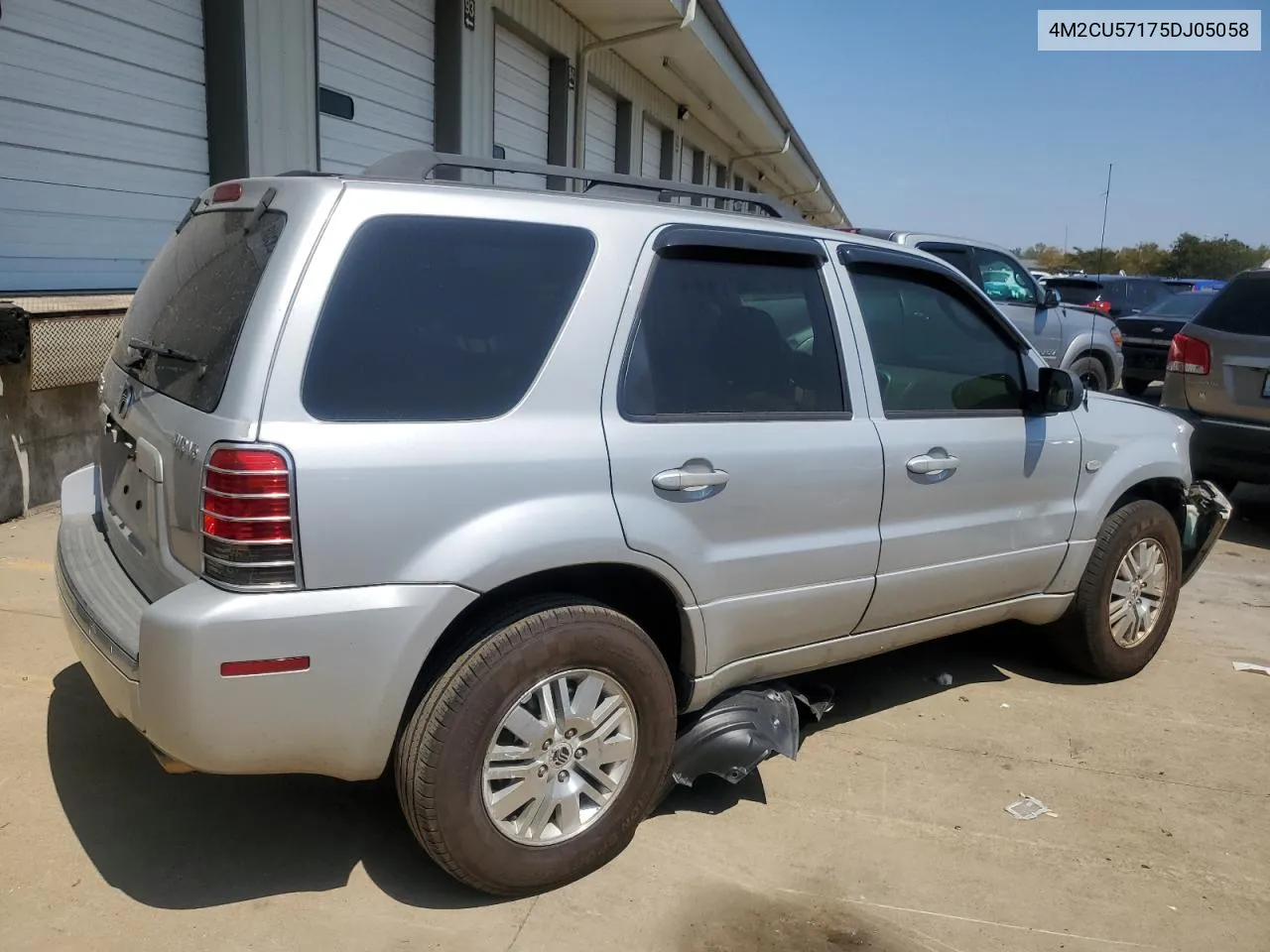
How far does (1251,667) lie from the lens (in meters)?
Result: 4.91

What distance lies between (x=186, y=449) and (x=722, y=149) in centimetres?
2152

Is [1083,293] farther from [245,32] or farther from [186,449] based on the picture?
[186,449]

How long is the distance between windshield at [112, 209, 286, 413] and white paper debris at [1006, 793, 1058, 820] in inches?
112

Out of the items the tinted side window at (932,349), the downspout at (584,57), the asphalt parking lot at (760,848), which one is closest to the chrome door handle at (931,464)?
the tinted side window at (932,349)

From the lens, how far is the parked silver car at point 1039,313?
366 inches

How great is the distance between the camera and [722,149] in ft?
73.7

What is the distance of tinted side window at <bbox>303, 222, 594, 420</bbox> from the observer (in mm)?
2408

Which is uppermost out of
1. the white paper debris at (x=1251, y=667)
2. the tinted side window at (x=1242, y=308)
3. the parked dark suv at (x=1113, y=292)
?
the parked dark suv at (x=1113, y=292)

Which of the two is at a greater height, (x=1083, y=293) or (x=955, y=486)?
(x=1083, y=293)

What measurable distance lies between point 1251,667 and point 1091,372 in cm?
669

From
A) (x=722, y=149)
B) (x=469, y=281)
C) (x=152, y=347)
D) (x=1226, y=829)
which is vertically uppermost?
(x=722, y=149)

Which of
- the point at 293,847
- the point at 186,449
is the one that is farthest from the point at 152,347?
the point at 293,847

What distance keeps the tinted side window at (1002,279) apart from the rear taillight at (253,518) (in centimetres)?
831

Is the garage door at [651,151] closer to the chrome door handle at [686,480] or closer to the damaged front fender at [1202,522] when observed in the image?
the damaged front fender at [1202,522]
